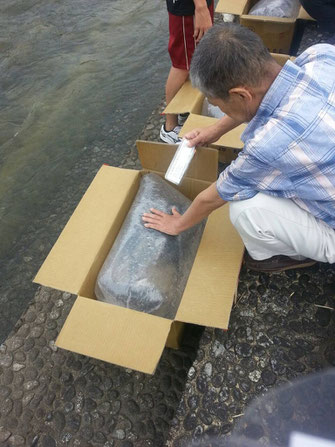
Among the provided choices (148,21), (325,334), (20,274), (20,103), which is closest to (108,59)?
(148,21)

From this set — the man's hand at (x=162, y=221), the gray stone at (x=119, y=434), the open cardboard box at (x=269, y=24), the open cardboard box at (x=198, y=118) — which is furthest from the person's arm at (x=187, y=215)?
the open cardboard box at (x=269, y=24)

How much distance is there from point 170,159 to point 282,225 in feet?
2.22

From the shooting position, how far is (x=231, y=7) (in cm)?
255

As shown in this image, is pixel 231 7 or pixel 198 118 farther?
pixel 231 7

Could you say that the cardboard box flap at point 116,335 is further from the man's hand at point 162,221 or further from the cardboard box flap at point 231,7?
the cardboard box flap at point 231,7

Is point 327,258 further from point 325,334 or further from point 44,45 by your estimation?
point 44,45

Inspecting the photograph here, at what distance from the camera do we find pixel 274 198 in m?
1.24

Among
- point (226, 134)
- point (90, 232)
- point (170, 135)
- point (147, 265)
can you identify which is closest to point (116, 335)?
point (147, 265)

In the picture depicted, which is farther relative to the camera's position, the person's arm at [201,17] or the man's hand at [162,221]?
the person's arm at [201,17]

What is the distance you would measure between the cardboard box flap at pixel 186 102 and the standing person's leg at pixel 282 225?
36.2 inches

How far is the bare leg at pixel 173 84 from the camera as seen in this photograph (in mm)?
2223

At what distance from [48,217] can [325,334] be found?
1728 mm

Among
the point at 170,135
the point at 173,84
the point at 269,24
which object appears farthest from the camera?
the point at 269,24

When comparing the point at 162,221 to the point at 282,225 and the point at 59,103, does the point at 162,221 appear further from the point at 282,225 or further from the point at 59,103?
the point at 59,103
